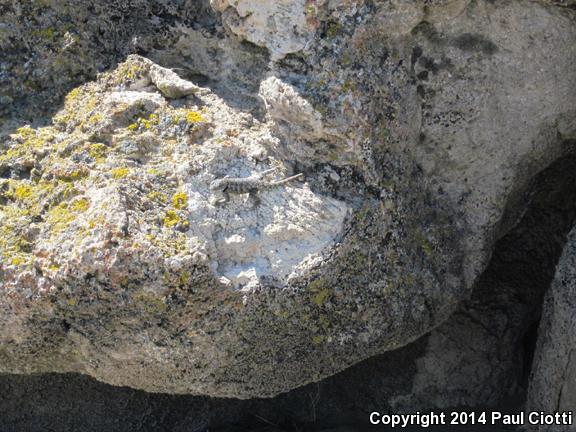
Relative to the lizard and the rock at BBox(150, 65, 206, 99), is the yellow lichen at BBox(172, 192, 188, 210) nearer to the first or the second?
the lizard

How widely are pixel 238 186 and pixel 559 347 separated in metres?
1.09

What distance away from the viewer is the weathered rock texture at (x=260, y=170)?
198cm

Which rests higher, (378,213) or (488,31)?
(488,31)

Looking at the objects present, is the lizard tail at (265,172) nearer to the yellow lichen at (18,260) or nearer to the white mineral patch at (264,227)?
the white mineral patch at (264,227)

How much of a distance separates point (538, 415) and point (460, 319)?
0.58 meters

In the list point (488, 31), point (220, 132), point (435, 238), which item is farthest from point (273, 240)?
point (488, 31)

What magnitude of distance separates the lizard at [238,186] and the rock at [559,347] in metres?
0.93

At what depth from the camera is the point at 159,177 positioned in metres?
2.05

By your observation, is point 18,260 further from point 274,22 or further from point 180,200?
point 274,22

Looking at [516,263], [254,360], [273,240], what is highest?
[516,263]

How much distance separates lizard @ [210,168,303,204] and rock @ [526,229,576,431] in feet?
3.06

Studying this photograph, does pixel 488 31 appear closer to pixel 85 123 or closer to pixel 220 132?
pixel 220 132

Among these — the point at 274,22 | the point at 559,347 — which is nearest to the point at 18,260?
the point at 274,22

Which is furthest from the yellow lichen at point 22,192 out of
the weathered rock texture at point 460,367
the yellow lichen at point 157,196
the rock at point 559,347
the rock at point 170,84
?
the rock at point 559,347
